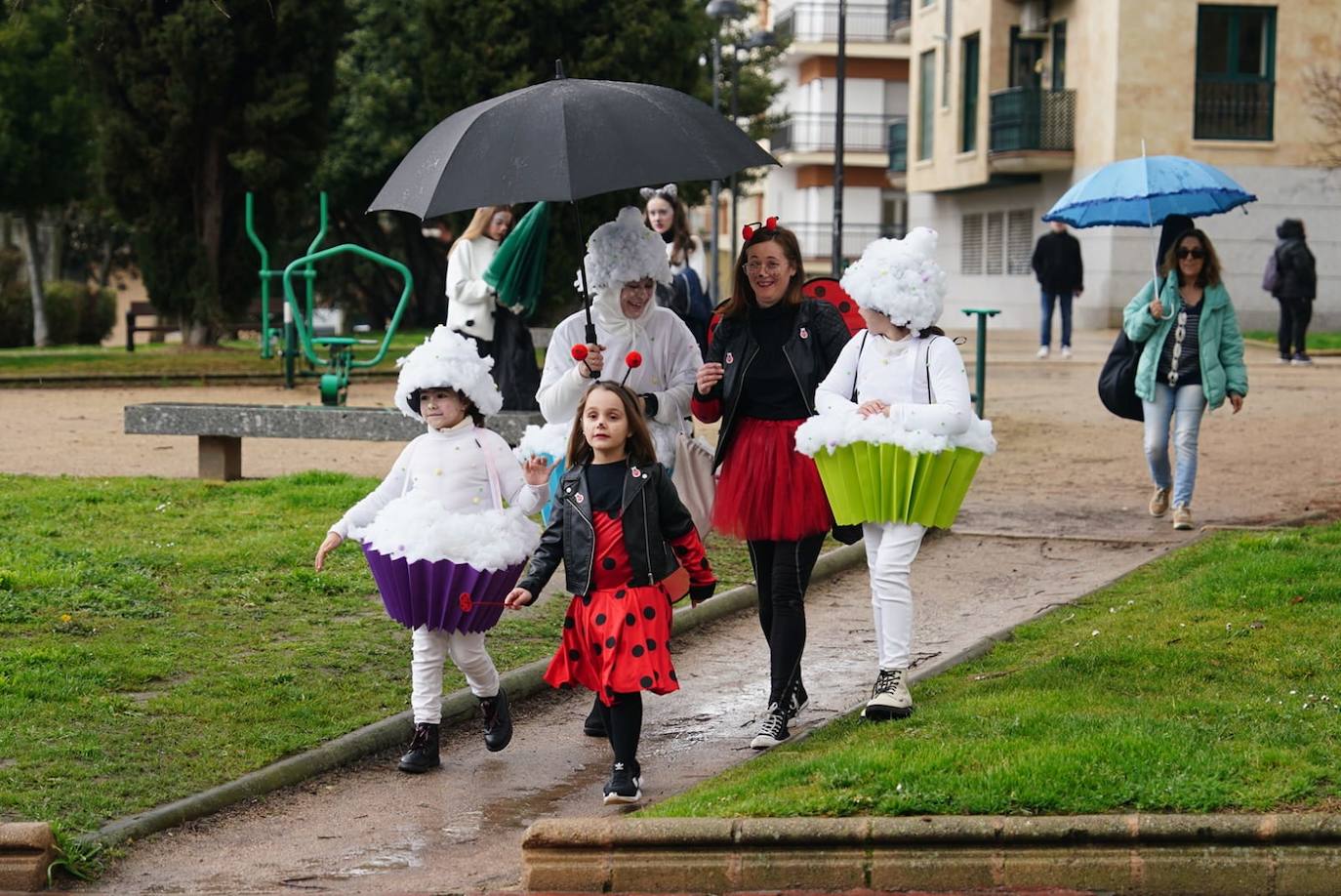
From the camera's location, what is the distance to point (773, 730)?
23.3 feet

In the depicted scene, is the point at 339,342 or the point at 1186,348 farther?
the point at 339,342

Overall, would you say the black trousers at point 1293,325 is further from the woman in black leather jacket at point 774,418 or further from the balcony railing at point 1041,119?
the woman in black leather jacket at point 774,418

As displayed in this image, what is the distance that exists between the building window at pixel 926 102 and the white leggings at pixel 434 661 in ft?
140

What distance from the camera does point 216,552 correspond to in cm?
1048

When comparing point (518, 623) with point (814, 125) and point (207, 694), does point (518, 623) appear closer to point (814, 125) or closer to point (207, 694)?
point (207, 694)

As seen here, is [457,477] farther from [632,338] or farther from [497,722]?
[632,338]

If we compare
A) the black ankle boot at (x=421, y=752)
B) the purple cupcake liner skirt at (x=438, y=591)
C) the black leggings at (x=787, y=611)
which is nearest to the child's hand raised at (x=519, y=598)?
the purple cupcake liner skirt at (x=438, y=591)

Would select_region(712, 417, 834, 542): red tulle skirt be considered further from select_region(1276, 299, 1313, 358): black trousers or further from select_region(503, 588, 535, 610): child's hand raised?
select_region(1276, 299, 1313, 358): black trousers

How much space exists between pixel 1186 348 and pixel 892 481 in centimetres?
527

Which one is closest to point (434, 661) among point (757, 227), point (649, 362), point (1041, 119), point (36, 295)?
point (649, 362)

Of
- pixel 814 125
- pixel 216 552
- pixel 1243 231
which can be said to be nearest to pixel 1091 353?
pixel 1243 231

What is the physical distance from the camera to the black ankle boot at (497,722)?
287 inches

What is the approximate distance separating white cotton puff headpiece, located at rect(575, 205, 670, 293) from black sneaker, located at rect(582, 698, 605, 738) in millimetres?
1694

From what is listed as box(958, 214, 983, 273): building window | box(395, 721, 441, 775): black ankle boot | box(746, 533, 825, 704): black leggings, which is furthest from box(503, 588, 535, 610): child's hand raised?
box(958, 214, 983, 273): building window
